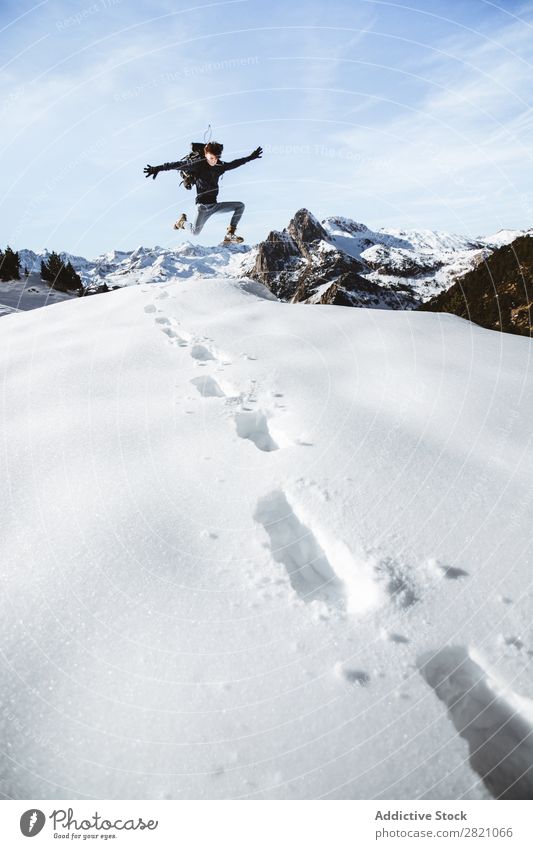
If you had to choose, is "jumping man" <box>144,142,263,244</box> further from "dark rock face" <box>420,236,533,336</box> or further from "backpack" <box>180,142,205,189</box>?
"dark rock face" <box>420,236,533,336</box>

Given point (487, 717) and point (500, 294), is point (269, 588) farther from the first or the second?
point (500, 294)

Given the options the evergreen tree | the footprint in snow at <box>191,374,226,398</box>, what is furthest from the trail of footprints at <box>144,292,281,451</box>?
the evergreen tree

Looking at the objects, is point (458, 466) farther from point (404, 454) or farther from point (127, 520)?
point (127, 520)

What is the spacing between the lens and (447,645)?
12.7 feet

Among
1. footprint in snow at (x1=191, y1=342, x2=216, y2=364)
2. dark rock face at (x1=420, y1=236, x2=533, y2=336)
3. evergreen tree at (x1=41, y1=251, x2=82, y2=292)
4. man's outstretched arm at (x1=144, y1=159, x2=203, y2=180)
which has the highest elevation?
dark rock face at (x1=420, y1=236, x2=533, y2=336)

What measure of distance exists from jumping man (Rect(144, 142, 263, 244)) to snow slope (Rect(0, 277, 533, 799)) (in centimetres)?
622

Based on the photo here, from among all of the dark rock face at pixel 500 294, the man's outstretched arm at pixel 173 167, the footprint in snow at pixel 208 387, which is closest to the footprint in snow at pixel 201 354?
the footprint in snow at pixel 208 387

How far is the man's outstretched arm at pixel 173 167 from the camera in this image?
34.6 ft

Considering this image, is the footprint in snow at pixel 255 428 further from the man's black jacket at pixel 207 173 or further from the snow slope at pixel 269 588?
the man's black jacket at pixel 207 173

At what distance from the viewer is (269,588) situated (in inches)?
173

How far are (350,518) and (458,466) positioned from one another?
1.82 metres

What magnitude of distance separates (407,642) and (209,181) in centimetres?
1196

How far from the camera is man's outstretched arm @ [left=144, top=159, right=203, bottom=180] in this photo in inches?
415

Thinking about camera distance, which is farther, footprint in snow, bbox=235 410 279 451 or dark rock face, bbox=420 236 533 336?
dark rock face, bbox=420 236 533 336
